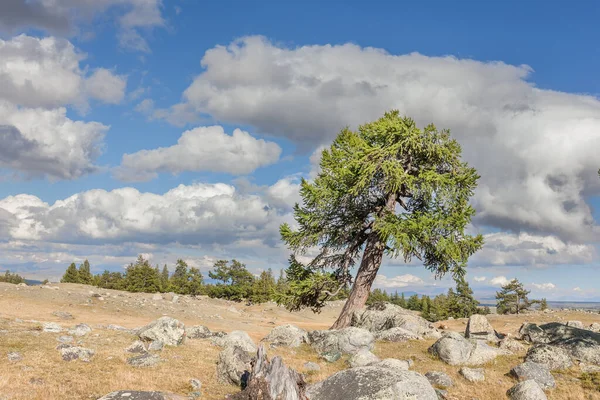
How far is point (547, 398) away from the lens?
15273 mm

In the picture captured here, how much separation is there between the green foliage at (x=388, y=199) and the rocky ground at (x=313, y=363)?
4.81 m

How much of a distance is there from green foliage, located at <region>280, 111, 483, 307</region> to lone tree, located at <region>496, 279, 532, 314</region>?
2590 inches

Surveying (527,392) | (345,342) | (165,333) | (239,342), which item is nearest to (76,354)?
(165,333)

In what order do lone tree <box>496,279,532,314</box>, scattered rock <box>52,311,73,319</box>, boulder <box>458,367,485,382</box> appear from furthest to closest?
1. lone tree <box>496,279,532,314</box>
2. scattered rock <box>52,311,73,319</box>
3. boulder <box>458,367,485,382</box>

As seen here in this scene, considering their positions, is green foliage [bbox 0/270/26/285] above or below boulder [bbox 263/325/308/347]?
below

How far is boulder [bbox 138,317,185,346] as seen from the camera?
67.3 feet

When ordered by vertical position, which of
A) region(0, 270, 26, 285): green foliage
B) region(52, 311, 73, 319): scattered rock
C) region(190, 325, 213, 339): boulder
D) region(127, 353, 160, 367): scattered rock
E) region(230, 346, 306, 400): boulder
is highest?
region(230, 346, 306, 400): boulder

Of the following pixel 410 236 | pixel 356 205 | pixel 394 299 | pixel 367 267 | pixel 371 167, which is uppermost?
pixel 371 167

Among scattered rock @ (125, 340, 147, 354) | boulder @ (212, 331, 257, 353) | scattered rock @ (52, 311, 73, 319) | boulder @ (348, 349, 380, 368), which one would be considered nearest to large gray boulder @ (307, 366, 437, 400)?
boulder @ (348, 349, 380, 368)

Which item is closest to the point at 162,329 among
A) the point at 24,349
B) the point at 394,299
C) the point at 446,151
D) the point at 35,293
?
the point at 24,349

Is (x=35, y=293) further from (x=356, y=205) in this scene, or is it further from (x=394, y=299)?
(x=394, y=299)

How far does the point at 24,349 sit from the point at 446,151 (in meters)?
24.1

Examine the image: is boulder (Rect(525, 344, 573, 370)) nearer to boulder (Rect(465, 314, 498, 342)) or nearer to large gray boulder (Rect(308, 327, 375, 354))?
boulder (Rect(465, 314, 498, 342))

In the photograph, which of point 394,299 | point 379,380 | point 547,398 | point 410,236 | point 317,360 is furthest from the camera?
point 394,299
